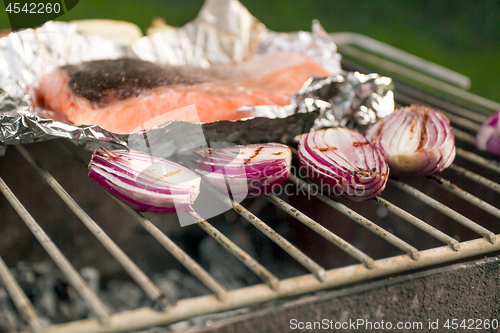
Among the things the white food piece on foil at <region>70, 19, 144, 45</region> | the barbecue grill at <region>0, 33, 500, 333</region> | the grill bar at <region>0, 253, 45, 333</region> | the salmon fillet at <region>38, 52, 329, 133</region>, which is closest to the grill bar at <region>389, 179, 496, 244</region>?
the barbecue grill at <region>0, 33, 500, 333</region>

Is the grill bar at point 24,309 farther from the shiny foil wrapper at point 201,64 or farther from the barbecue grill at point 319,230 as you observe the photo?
the shiny foil wrapper at point 201,64

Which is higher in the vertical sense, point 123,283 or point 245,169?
point 245,169

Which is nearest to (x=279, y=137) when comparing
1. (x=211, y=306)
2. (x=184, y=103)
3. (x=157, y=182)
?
(x=184, y=103)

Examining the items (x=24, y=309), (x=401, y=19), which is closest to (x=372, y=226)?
(x=24, y=309)

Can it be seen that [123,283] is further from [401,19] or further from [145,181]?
[401,19]

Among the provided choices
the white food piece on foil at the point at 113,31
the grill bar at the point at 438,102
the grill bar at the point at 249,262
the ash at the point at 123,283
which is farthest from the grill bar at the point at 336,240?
the white food piece on foil at the point at 113,31

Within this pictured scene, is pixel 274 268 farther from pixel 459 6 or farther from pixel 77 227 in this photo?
pixel 459 6

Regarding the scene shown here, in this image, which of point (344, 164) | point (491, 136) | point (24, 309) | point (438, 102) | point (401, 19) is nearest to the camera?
point (24, 309)
